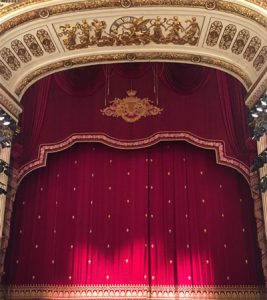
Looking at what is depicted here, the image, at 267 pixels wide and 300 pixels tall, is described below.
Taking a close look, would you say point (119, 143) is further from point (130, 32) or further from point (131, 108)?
point (130, 32)

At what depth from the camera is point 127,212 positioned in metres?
9.70

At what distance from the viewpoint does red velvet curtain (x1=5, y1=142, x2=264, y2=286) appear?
9125 mm

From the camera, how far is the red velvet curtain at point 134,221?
9.12 meters

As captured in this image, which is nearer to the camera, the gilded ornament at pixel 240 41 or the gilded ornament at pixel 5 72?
the gilded ornament at pixel 240 41

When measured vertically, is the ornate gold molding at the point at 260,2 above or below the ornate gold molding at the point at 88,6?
below

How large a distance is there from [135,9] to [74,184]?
3.98 metres

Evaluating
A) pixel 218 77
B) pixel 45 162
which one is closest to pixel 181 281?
pixel 45 162

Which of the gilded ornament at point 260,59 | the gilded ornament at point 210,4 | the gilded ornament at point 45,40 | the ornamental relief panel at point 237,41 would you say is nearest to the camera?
the gilded ornament at point 210,4

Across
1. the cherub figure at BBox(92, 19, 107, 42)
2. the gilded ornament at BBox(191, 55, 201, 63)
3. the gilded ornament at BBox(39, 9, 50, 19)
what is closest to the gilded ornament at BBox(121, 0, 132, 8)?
the cherub figure at BBox(92, 19, 107, 42)

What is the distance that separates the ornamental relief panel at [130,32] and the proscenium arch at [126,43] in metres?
0.02

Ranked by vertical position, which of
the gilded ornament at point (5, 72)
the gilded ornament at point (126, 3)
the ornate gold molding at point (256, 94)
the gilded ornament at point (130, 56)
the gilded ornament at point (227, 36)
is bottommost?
the ornate gold molding at point (256, 94)

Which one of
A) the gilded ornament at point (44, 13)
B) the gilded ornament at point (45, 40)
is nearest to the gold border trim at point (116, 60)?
the gilded ornament at point (45, 40)

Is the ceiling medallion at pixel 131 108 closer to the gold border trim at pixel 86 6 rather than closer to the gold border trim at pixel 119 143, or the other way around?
the gold border trim at pixel 119 143

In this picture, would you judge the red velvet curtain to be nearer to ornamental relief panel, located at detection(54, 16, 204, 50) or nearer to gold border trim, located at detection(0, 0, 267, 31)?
ornamental relief panel, located at detection(54, 16, 204, 50)
